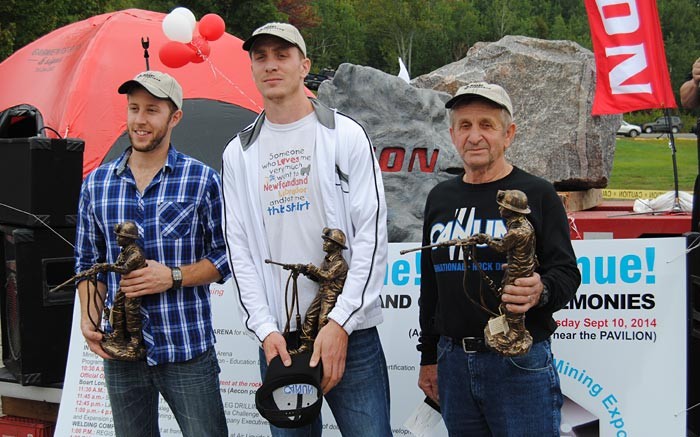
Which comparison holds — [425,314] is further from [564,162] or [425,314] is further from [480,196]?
[564,162]

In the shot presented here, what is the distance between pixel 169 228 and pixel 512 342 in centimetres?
135

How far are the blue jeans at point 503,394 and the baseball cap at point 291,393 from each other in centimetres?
46

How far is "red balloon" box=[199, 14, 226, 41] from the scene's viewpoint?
7168 mm

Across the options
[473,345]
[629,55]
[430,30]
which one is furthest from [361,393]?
[430,30]

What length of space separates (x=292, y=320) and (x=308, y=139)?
0.64 m

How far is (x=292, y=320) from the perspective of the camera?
8.91 ft

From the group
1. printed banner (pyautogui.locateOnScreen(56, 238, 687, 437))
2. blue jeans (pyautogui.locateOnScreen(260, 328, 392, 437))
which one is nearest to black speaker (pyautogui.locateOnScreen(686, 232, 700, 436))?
printed banner (pyautogui.locateOnScreen(56, 238, 687, 437))

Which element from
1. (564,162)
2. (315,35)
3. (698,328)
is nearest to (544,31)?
(315,35)

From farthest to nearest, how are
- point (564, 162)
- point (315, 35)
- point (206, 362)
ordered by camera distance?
point (315, 35), point (564, 162), point (206, 362)

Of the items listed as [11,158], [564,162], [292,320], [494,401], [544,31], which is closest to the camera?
[494,401]

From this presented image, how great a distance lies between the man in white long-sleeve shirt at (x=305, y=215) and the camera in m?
2.69

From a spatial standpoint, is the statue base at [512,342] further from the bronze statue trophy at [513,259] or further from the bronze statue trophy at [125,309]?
the bronze statue trophy at [125,309]

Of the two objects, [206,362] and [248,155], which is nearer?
[248,155]

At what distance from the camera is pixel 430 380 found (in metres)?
2.87
